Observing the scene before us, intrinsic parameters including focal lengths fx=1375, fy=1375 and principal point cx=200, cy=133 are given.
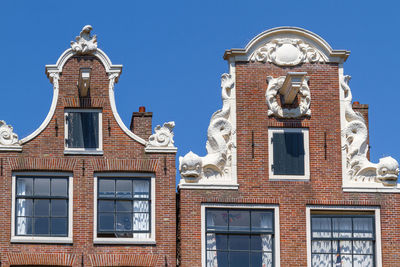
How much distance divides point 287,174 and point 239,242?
235 centimetres

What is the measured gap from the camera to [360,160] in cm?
3850

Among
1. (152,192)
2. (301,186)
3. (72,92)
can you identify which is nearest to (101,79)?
(72,92)

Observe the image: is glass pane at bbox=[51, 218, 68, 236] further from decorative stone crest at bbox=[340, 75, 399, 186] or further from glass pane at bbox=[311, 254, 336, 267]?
decorative stone crest at bbox=[340, 75, 399, 186]

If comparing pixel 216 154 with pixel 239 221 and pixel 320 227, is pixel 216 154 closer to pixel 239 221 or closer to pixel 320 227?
pixel 239 221

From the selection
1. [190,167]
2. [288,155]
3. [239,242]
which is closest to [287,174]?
[288,155]

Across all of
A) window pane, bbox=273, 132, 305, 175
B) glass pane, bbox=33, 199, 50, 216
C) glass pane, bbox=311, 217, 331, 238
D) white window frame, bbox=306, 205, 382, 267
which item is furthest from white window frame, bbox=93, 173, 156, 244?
glass pane, bbox=311, 217, 331, 238

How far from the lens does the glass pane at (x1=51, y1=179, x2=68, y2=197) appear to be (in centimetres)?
3741

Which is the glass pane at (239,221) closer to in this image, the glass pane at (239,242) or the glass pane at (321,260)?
the glass pane at (239,242)

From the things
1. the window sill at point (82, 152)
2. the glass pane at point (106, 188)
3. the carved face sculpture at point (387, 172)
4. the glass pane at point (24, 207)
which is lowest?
the glass pane at point (24, 207)

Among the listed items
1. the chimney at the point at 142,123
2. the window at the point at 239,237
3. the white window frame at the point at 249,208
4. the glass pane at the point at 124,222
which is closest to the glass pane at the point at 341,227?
the white window frame at the point at 249,208

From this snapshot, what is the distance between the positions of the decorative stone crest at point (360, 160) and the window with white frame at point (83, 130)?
22.7ft

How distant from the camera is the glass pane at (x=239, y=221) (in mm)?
37625

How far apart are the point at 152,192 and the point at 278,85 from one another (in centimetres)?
475

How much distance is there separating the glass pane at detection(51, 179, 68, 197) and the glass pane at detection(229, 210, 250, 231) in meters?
4.57
